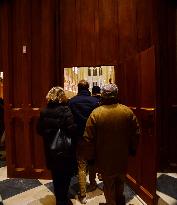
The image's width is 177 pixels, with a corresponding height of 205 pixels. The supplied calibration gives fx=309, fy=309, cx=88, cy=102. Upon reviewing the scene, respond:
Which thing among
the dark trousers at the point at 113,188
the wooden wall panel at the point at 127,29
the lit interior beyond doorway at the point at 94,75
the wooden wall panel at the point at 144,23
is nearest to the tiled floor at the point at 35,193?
the dark trousers at the point at 113,188

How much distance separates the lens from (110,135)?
3.16 metres

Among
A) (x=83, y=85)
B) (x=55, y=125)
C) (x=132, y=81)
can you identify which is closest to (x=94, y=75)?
(x=132, y=81)

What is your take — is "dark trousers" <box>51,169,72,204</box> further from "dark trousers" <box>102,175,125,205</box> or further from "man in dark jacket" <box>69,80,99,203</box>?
"dark trousers" <box>102,175,125,205</box>

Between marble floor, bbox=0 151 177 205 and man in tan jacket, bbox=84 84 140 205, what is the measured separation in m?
1.13

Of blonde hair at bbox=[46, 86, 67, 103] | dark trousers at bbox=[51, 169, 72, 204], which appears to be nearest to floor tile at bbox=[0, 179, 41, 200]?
dark trousers at bbox=[51, 169, 72, 204]

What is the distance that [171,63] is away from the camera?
5727 millimetres

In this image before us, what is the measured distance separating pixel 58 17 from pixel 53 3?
274 mm

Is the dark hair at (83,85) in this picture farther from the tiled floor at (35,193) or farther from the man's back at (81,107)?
the tiled floor at (35,193)

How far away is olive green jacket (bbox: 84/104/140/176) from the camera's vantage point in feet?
10.3

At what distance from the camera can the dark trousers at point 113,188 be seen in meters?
3.26

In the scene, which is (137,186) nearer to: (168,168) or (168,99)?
(168,168)

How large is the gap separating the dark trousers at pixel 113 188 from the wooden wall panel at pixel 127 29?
9.13 feet

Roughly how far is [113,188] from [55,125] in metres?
0.97

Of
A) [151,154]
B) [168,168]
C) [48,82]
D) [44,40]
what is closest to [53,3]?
[44,40]
